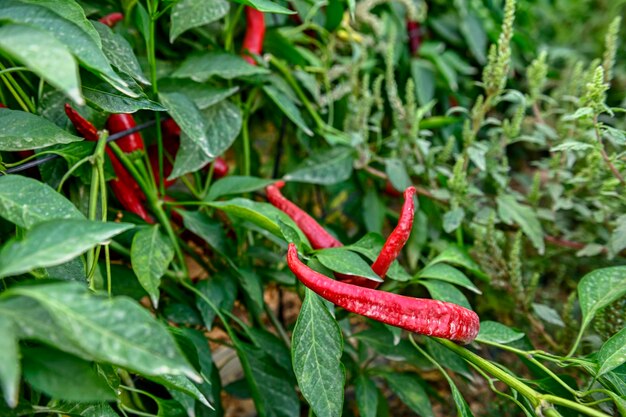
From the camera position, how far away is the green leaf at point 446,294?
0.71 meters

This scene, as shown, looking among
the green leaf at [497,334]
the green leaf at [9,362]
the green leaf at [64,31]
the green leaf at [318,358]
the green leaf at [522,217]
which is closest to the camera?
the green leaf at [9,362]

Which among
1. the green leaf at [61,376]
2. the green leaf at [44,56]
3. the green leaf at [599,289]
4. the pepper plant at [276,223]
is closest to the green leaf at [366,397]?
the pepper plant at [276,223]

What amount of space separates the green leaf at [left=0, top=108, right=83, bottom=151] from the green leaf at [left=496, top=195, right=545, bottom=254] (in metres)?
0.65

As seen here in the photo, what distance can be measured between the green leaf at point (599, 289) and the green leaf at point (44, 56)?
60cm

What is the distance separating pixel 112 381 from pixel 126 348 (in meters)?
0.26

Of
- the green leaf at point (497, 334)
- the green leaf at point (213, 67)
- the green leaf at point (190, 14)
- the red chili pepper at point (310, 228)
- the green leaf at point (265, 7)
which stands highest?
the green leaf at point (265, 7)

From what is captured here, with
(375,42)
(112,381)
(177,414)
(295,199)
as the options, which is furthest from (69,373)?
(375,42)

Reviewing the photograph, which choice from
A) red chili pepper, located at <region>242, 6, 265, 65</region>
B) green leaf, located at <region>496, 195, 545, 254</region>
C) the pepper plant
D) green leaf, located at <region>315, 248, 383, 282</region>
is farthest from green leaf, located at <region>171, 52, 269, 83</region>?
green leaf, located at <region>496, 195, 545, 254</region>

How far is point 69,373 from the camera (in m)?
0.40

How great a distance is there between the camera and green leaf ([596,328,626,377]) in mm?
570

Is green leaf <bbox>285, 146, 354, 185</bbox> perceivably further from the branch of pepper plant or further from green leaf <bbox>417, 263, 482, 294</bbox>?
green leaf <bbox>417, 263, 482, 294</bbox>

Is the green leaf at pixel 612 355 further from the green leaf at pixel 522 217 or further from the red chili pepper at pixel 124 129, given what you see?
the red chili pepper at pixel 124 129

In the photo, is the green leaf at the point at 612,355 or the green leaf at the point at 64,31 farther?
the green leaf at the point at 612,355

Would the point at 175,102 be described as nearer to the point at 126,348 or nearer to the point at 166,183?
the point at 166,183
